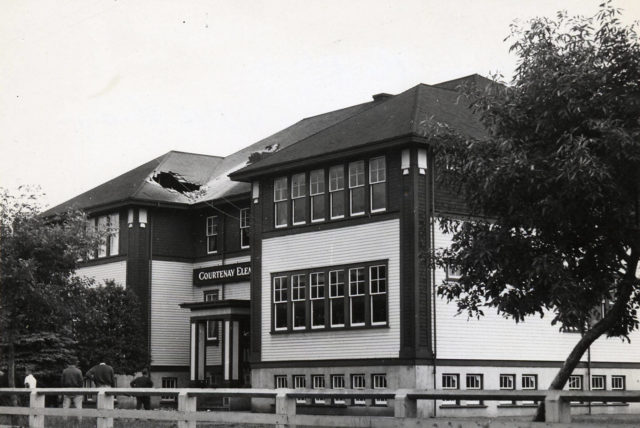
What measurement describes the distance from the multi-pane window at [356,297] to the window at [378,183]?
7.38 feet

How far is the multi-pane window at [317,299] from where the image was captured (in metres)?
37.9

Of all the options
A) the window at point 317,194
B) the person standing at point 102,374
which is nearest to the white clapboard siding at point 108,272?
the window at point 317,194

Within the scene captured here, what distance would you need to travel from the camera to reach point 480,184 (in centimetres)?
2242

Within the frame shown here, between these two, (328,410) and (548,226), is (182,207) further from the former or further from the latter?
(548,226)

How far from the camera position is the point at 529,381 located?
37938mm

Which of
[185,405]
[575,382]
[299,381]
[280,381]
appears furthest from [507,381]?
[185,405]

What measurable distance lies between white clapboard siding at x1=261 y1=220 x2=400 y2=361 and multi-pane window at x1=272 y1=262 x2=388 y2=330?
279 millimetres

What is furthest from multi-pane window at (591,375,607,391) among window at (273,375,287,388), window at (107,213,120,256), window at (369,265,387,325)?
window at (107,213,120,256)

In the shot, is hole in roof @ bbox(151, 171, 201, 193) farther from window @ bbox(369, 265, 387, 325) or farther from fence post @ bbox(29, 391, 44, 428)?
fence post @ bbox(29, 391, 44, 428)

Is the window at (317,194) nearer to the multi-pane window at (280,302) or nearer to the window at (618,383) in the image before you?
the multi-pane window at (280,302)

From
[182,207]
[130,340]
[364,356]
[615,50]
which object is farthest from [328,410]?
[615,50]

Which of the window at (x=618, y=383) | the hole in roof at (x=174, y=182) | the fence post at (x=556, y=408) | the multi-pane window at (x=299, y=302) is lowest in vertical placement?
the window at (x=618, y=383)

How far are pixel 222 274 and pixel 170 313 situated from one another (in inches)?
143

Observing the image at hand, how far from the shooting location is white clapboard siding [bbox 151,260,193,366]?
4709 cm
